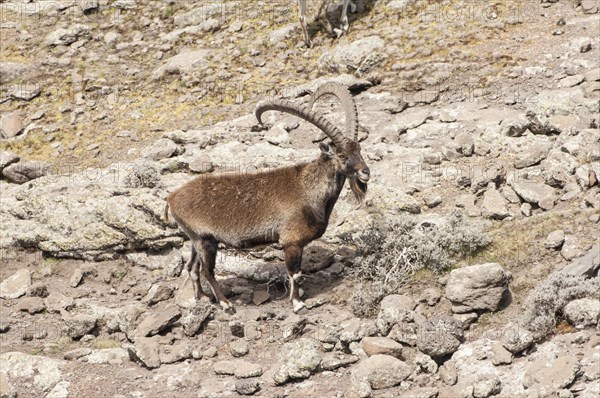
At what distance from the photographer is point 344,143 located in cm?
1255

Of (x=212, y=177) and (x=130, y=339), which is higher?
(x=212, y=177)

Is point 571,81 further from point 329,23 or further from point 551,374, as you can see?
point 551,374

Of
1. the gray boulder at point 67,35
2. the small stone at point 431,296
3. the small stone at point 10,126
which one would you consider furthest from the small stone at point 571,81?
the gray boulder at point 67,35

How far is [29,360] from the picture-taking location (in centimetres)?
1184

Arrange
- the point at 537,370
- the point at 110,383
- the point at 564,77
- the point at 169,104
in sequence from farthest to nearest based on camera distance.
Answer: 1. the point at 169,104
2. the point at 564,77
3. the point at 110,383
4. the point at 537,370

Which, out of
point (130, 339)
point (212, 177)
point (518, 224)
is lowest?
point (130, 339)

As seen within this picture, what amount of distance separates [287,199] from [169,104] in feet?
27.3

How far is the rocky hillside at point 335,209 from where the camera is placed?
10.7 m

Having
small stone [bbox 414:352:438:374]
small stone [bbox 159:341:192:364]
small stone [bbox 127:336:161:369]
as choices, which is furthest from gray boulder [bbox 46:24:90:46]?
small stone [bbox 414:352:438:374]

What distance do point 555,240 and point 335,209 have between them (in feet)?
15.2

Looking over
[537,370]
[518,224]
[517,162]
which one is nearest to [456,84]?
[517,162]

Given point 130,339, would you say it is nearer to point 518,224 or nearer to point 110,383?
point 110,383

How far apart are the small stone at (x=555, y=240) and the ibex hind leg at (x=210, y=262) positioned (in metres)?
5.36

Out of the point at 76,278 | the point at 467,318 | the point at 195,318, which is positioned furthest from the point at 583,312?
the point at 76,278
